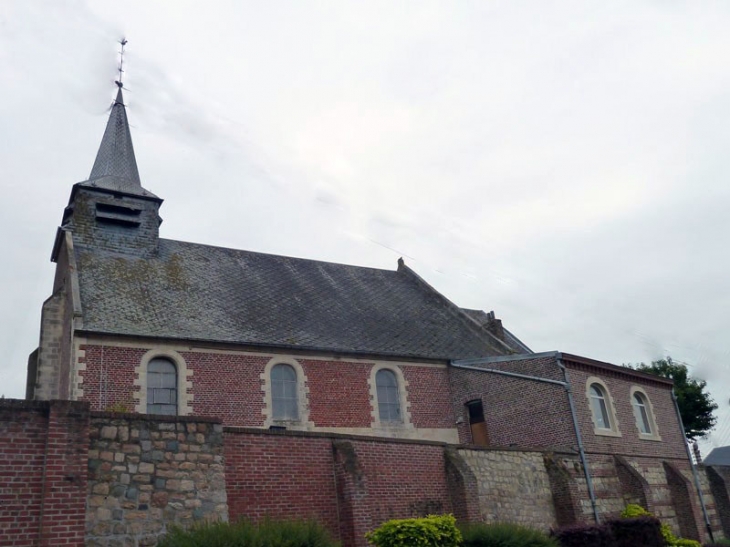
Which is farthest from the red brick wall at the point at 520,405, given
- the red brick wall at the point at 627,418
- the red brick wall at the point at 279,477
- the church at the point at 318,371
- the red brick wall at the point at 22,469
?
the red brick wall at the point at 22,469

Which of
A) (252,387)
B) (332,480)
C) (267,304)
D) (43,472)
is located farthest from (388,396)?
(43,472)

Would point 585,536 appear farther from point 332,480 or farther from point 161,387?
point 161,387

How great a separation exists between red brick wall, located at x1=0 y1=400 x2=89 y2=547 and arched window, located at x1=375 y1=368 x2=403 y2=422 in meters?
13.1

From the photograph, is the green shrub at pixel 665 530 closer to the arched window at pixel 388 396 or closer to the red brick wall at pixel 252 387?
the red brick wall at pixel 252 387

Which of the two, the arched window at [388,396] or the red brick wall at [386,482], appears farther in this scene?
the arched window at [388,396]

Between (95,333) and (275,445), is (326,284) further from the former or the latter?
(275,445)

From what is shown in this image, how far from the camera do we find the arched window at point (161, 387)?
694 inches

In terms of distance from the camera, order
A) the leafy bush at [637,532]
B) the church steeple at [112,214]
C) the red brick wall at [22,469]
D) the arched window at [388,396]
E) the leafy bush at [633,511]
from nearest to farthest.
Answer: the red brick wall at [22,469]
the leafy bush at [637,532]
the leafy bush at [633,511]
the arched window at [388,396]
the church steeple at [112,214]

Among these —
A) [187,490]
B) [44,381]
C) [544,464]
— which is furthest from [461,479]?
[44,381]

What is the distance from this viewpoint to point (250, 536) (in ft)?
27.6

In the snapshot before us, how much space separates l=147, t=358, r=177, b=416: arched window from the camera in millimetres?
17625

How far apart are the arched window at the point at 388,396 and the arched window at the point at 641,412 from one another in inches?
304

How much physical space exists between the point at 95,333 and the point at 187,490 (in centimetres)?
839

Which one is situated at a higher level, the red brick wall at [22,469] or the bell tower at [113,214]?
the bell tower at [113,214]
